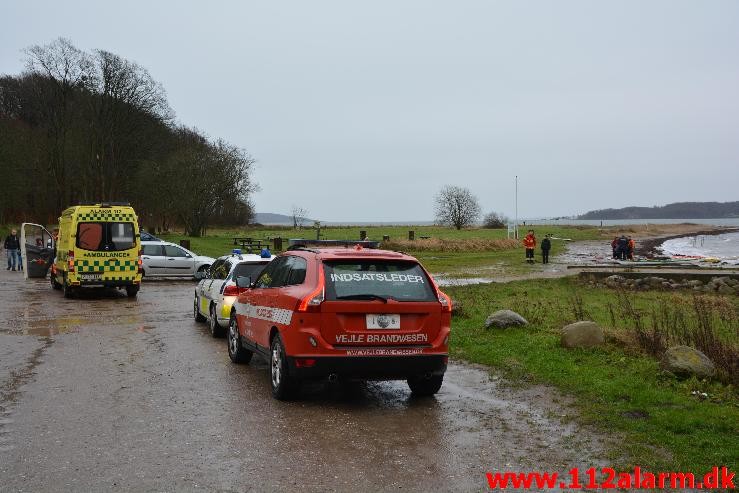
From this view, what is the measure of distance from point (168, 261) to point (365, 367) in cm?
2157

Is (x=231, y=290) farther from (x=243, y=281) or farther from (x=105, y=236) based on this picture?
(x=105, y=236)

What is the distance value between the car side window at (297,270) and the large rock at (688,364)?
4.56 metres

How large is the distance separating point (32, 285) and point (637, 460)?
922 inches

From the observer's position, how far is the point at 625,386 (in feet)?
26.9

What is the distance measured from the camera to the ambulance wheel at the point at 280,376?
25.5 ft

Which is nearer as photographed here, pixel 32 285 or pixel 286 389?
pixel 286 389

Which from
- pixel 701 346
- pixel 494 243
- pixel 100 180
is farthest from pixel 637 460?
pixel 100 180

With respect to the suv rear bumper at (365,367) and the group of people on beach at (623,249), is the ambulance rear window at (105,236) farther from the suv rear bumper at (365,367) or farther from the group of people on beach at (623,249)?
the group of people on beach at (623,249)

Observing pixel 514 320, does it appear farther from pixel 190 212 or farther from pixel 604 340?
pixel 190 212

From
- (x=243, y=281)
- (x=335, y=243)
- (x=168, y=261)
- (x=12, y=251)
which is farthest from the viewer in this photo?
(x=12, y=251)

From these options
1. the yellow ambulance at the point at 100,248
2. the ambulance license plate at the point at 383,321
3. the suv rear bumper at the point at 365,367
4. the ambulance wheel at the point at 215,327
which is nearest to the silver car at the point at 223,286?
the ambulance wheel at the point at 215,327

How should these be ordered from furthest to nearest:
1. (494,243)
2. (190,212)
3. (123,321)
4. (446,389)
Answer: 1. (190,212)
2. (494,243)
3. (123,321)
4. (446,389)

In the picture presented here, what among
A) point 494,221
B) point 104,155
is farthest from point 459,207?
point 104,155

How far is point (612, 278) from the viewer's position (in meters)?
24.8
